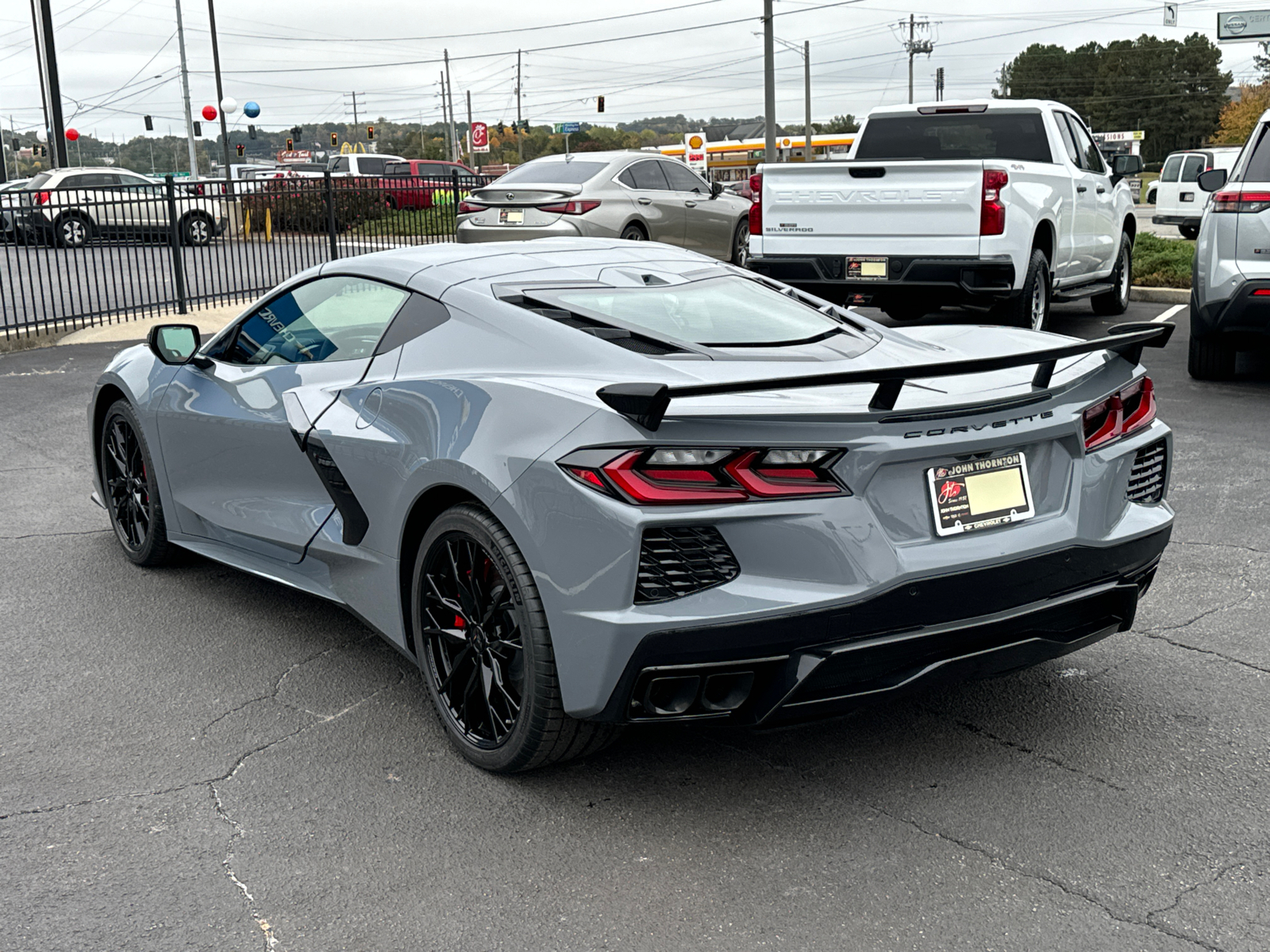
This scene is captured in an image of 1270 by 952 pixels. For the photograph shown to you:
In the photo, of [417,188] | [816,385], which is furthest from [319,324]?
[417,188]

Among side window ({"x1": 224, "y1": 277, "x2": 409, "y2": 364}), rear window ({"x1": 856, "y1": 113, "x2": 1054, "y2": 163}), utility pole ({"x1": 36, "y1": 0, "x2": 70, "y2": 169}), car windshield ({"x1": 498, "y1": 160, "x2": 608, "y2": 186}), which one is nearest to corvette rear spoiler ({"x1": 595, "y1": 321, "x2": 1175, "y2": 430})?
side window ({"x1": 224, "y1": 277, "x2": 409, "y2": 364})

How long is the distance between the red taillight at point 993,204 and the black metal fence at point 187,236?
6.27 m

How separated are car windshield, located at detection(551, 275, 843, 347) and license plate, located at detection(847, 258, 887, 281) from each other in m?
5.90

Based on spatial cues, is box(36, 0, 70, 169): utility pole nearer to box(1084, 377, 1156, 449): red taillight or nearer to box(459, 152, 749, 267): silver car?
box(459, 152, 749, 267): silver car

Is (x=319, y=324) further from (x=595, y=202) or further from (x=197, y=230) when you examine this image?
(x=197, y=230)

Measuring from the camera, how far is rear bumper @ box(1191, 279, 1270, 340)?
28.4ft

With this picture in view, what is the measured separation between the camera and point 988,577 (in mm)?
3164

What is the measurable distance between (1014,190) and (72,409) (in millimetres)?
7414

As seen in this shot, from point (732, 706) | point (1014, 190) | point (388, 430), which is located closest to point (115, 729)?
point (388, 430)

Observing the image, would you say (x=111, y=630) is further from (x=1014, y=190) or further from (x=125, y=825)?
(x=1014, y=190)

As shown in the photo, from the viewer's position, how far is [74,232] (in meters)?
14.1

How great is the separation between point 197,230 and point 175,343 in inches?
422

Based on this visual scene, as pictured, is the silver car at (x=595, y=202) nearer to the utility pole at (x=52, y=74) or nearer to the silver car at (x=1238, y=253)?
the silver car at (x=1238, y=253)

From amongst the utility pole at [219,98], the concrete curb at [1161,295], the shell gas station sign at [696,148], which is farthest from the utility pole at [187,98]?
the concrete curb at [1161,295]
